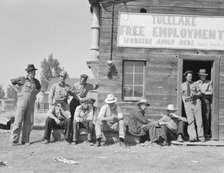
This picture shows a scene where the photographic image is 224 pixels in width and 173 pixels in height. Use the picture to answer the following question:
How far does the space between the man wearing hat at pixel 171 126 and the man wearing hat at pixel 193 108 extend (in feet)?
1.15

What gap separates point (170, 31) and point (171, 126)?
9.53 feet

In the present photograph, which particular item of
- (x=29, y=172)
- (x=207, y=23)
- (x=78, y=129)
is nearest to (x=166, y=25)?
(x=207, y=23)

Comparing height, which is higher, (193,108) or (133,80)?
(133,80)

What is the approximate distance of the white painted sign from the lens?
10398mm

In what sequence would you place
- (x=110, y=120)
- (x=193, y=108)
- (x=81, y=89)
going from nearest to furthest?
(x=110, y=120)
(x=193, y=108)
(x=81, y=89)

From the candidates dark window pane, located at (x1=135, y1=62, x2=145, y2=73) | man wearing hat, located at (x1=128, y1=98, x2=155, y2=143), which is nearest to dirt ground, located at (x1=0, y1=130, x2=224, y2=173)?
man wearing hat, located at (x1=128, y1=98, x2=155, y2=143)

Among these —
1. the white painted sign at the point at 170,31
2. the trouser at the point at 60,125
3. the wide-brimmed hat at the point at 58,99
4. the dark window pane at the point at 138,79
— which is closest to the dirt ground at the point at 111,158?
the trouser at the point at 60,125

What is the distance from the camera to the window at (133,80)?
10445 mm

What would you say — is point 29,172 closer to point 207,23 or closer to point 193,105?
point 193,105

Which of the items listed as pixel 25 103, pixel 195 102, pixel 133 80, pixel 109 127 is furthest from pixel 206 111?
pixel 25 103

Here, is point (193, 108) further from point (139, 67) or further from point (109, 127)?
point (109, 127)

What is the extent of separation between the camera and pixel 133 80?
412 inches

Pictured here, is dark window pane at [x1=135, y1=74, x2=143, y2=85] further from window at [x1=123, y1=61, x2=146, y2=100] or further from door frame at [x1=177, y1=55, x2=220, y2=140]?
door frame at [x1=177, y1=55, x2=220, y2=140]

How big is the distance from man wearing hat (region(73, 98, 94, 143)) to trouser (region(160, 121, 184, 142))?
1943 millimetres
